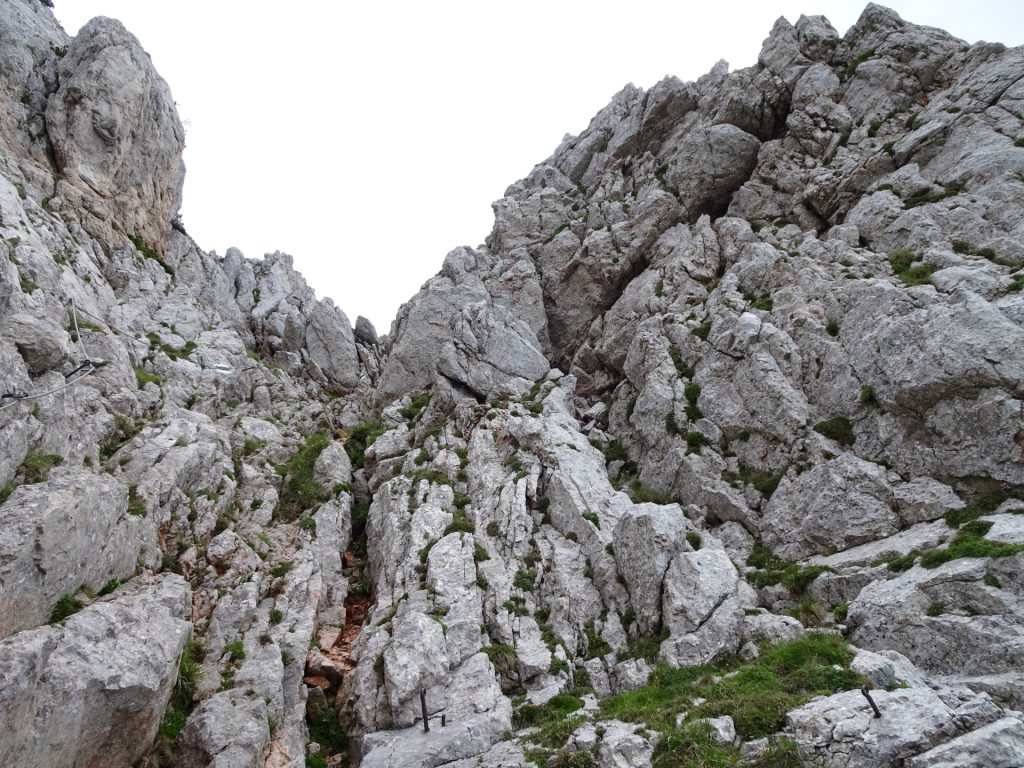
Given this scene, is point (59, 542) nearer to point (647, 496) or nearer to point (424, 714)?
point (424, 714)

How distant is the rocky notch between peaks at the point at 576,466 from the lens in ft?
48.8

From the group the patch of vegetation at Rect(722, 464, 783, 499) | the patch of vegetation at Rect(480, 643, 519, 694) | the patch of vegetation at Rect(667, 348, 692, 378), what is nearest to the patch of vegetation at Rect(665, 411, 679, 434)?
the patch of vegetation at Rect(667, 348, 692, 378)

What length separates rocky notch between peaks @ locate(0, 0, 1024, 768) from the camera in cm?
1488

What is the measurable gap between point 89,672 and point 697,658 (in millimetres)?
18503

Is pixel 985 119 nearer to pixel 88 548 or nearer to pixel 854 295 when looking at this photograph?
pixel 854 295

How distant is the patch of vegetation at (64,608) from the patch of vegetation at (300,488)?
37.5 ft

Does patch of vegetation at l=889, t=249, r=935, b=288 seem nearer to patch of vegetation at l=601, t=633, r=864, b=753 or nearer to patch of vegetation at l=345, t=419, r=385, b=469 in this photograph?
patch of vegetation at l=601, t=633, r=864, b=753

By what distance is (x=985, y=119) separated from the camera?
30.4 m

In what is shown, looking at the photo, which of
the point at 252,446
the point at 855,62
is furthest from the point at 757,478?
the point at 855,62

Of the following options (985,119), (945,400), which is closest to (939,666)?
(945,400)

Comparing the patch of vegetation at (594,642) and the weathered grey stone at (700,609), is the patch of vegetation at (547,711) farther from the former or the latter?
the weathered grey stone at (700,609)

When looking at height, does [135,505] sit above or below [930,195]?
below

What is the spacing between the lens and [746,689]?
15031 millimetres

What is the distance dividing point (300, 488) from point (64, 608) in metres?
13.9
